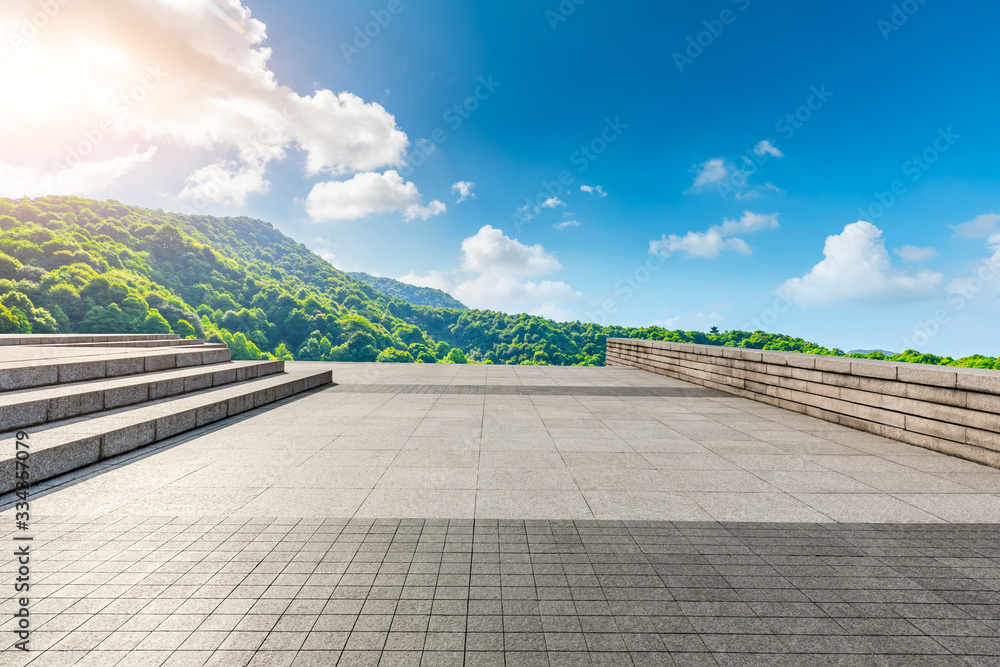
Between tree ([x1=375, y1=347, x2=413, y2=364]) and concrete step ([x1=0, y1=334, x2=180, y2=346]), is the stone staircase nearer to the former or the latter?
concrete step ([x1=0, y1=334, x2=180, y2=346])

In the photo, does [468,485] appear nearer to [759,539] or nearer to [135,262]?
[759,539]

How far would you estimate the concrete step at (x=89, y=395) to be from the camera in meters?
5.33

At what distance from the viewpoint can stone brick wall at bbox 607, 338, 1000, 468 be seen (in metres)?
5.66

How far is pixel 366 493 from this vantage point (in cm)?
446

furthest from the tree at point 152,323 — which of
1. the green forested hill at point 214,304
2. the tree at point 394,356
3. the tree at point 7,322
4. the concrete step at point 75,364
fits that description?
the concrete step at point 75,364

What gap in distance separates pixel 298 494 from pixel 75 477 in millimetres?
2655

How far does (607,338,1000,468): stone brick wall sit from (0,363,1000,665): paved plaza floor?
0.38 meters

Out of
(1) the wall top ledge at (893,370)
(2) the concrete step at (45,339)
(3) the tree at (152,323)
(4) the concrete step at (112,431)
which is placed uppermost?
(3) the tree at (152,323)

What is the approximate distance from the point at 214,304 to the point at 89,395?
88636 millimetres

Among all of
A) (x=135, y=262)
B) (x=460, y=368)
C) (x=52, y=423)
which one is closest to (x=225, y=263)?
(x=135, y=262)

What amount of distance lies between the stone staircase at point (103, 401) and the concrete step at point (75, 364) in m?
0.01

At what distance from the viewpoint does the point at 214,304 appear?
80938 mm

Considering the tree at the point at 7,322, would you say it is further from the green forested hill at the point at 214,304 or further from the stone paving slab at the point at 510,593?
the stone paving slab at the point at 510,593

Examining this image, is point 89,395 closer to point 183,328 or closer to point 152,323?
point 152,323
